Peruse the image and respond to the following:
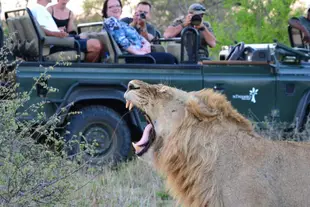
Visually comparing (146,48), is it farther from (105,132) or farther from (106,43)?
(105,132)

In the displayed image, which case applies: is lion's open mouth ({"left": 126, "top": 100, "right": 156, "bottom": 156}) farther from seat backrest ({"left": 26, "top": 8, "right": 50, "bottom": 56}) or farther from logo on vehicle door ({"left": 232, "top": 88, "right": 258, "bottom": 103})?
logo on vehicle door ({"left": 232, "top": 88, "right": 258, "bottom": 103})

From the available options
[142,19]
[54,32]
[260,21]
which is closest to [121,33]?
[142,19]

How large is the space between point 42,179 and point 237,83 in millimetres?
4522

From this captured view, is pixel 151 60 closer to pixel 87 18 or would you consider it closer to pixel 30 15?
pixel 30 15

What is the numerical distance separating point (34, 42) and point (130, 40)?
45.9 inches

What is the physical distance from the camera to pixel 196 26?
10188 millimetres

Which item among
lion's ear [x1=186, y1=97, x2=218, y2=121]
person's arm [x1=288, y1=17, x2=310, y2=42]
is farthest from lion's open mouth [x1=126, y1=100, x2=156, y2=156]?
person's arm [x1=288, y1=17, x2=310, y2=42]

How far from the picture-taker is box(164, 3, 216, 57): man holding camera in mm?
10023

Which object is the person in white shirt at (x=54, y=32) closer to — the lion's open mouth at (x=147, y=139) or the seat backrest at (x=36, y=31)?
the seat backrest at (x=36, y=31)

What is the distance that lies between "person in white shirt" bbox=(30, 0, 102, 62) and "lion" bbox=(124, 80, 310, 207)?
4586mm

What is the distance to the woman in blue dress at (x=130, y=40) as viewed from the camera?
9266mm

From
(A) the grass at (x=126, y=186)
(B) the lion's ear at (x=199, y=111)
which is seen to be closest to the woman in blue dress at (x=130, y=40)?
Result: (A) the grass at (x=126, y=186)

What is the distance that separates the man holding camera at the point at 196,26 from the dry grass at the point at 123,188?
202 cm

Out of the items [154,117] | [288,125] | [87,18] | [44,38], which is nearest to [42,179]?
[154,117]
